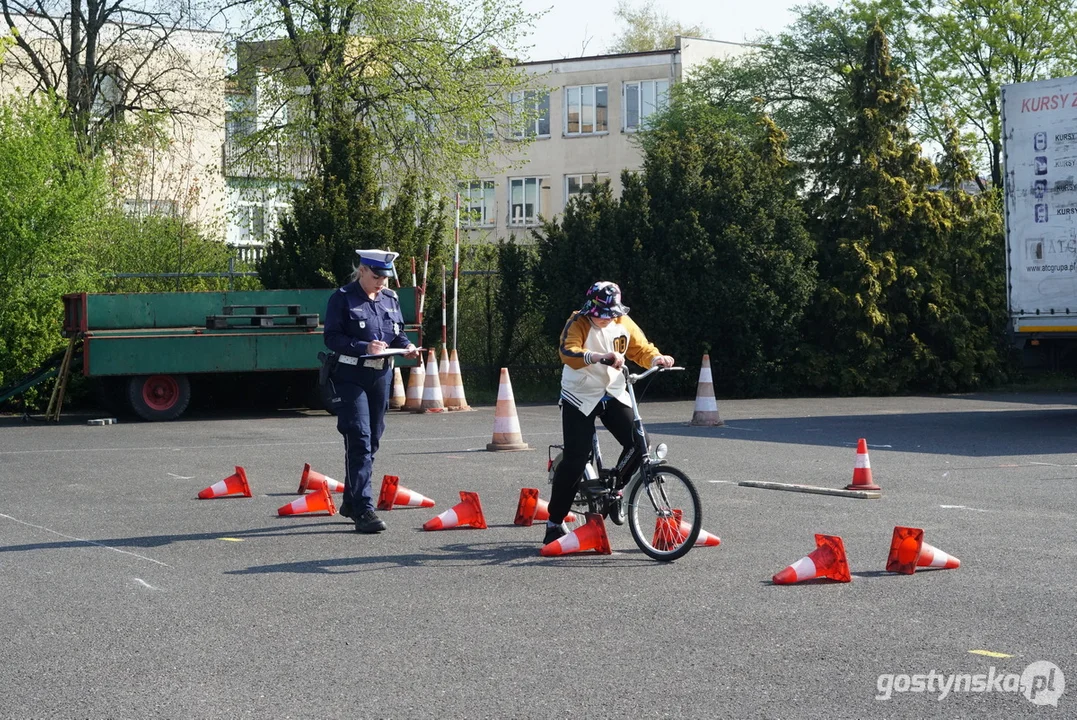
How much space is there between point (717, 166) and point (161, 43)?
13553mm

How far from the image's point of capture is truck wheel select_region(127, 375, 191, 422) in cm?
1969

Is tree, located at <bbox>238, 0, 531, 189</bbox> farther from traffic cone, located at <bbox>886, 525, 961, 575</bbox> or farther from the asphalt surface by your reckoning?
traffic cone, located at <bbox>886, 525, 961, 575</bbox>

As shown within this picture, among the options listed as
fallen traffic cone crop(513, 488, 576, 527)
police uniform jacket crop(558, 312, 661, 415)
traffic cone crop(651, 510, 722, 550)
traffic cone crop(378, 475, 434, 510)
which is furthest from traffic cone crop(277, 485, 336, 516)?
traffic cone crop(651, 510, 722, 550)

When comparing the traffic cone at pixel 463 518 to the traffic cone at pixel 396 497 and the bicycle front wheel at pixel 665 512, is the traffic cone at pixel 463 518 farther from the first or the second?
the bicycle front wheel at pixel 665 512

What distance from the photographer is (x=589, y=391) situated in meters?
8.42

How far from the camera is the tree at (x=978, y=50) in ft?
144

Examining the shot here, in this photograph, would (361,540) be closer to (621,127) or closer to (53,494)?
(53,494)

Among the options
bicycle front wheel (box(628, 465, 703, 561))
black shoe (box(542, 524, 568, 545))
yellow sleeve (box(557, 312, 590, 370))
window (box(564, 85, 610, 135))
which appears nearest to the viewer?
bicycle front wheel (box(628, 465, 703, 561))

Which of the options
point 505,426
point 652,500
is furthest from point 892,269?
point 652,500

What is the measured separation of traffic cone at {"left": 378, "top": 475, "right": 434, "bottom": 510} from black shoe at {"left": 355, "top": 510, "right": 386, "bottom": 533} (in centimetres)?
100

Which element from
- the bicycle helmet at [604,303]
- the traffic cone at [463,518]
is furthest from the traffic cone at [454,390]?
the bicycle helmet at [604,303]

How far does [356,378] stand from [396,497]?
1.35 m

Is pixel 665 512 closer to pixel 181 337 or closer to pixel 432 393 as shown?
pixel 432 393

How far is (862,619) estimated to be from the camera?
258 inches
